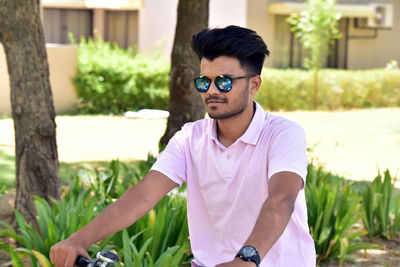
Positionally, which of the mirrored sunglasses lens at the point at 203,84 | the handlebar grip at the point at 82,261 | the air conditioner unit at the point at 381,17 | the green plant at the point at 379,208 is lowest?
the green plant at the point at 379,208

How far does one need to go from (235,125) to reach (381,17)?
20.9 meters

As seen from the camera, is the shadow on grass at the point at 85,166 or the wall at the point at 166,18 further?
the wall at the point at 166,18

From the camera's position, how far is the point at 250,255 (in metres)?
2.26

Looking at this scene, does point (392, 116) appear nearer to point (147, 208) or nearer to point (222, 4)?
point (222, 4)

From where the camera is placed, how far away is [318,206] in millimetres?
6016

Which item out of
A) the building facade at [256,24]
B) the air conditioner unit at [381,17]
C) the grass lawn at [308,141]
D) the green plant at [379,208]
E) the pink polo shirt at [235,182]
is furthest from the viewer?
the air conditioner unit at [381,17]

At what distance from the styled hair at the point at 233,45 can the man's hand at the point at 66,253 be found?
856 millimetres

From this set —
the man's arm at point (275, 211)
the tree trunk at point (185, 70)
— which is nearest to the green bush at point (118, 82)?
the tree trunk at point (185, 70)

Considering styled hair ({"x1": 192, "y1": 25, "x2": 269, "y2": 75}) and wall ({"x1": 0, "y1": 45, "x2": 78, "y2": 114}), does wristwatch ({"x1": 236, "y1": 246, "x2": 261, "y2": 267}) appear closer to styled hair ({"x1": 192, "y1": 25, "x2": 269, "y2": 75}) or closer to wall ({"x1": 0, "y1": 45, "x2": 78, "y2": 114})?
styled hair ({"x1": 192, "y1": 25, "x2": 269, "y2": 75})

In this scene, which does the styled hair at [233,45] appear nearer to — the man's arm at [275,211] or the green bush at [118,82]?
the man's arm at [275,211]

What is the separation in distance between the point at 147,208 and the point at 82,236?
32cm

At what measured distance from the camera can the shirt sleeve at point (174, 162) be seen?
294 cm

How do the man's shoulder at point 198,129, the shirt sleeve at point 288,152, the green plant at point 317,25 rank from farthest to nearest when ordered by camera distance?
1. the green plant at point 317,25
2. the man's shoulder at point 198,129
3. the shirt sleeve at point 288,152

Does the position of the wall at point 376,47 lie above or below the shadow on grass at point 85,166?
above
